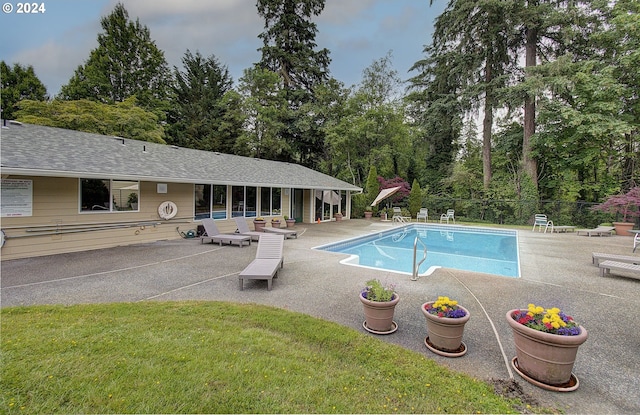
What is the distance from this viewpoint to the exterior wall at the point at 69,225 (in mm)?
7797

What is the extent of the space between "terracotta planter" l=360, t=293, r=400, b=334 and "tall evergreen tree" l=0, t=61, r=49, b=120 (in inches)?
1109

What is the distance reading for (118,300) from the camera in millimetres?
4945

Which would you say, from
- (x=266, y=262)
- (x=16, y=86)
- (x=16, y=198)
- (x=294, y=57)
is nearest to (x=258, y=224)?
(x=266, y=262)

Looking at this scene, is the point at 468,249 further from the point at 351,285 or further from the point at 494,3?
the point at 494,3

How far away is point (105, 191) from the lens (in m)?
9.48

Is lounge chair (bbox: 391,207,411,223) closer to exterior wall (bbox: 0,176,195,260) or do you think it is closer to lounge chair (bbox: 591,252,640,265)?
lounge chair (bbox: 591,252,640,265)

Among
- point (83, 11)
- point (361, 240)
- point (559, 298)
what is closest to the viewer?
point (559, 298)

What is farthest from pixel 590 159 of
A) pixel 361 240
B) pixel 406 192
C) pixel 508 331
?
pixel 508 331

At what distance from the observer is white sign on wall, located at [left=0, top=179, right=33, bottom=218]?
7.50m

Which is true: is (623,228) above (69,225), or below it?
below

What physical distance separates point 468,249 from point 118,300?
12021mm

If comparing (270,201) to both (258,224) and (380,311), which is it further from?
(380,311)

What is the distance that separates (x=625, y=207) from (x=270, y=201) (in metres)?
18.4

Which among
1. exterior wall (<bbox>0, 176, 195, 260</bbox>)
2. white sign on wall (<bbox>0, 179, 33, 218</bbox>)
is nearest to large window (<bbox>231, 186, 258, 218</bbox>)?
exterior wall (<bbox>0, 176, 195, 260</bbox>)
